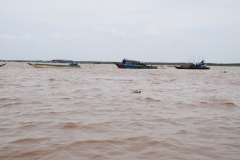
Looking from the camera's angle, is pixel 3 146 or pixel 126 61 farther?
pixel 126 61

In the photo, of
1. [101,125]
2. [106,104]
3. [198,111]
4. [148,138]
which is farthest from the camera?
[106,104]

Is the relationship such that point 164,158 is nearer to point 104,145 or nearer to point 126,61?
point 104,145

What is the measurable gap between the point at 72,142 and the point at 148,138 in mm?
1583

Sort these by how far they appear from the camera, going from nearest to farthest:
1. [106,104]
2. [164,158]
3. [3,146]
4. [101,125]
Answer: [164,158] → [3,146] → [101,125] → [106,104]

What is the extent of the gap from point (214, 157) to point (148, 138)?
139 cm

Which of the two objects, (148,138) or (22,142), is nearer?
(22,142)

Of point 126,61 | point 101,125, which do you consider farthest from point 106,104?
point 126,61

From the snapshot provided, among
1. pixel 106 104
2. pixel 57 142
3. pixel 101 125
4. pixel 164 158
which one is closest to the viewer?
pixel 164 158

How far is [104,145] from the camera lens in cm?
440

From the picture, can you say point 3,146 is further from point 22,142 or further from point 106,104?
point 106,104

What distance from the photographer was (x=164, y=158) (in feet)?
12.7

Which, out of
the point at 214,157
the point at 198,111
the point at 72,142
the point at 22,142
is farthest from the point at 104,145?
the point at 198,111

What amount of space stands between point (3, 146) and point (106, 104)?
15.6 ft

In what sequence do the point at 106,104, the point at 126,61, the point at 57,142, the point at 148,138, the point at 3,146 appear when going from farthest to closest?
the point at 126,61 < the point at 106,104 < the point at 148,138 < the point at 57,142 < the point at 3,146
